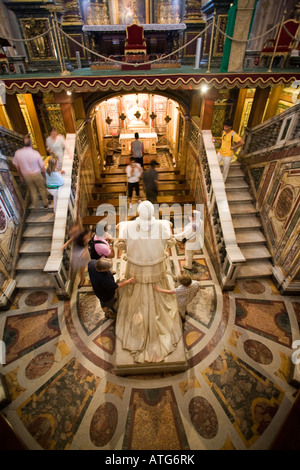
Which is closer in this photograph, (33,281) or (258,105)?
(33,281)

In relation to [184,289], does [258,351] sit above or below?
below

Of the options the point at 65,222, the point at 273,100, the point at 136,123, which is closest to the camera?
the point at 65,222

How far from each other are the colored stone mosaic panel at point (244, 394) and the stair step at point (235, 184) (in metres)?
4.51

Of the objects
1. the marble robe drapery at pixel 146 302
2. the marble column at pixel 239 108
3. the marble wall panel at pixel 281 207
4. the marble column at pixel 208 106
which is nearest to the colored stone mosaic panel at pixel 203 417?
the marble robe drapery at pixel 146 302

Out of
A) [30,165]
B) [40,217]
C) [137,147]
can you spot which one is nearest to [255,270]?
[137,147]

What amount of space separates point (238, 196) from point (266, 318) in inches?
136

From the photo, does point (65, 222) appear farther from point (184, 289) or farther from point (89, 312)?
point (184, 289)

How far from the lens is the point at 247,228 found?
611cm

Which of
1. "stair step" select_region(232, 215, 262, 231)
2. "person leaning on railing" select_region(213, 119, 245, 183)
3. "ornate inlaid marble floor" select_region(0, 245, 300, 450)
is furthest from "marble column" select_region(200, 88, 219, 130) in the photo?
"ornate inlaid marble floor" select_region(0, 245, 300, 450)

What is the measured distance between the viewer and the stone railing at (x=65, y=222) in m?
4.78

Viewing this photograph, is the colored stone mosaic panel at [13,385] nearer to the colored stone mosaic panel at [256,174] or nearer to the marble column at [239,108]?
the colored stone mosaic panel at [256,174]

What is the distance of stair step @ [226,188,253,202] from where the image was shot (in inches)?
254

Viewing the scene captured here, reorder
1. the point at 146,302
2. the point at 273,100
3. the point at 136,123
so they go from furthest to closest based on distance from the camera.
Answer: the point at 136,123 < the point at 273,100 < the point at 146,302

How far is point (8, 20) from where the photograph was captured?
8.98 meters
